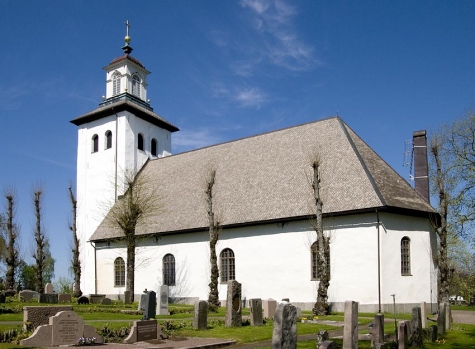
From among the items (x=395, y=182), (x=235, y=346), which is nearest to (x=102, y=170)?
(x=395, y=182)

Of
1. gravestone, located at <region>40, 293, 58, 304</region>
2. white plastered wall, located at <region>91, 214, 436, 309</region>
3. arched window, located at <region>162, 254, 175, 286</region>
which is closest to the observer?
white plastered wall, located at <region>91, 214, 436, 309</region>

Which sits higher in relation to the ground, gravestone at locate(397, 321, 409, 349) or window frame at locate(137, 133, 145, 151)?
window frame at locate(137, 133, 145, 151)

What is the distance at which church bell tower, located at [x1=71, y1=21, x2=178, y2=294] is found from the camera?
38625 mm

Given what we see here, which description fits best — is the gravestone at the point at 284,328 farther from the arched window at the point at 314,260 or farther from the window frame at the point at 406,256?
the window frame at the point at 406,256

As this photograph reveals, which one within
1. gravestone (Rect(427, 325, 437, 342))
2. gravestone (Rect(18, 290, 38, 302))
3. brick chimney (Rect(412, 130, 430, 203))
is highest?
brick chimney (Rect(412, 130, 430, 203))

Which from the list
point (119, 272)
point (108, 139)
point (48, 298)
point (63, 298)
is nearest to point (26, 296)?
point (48, 298)

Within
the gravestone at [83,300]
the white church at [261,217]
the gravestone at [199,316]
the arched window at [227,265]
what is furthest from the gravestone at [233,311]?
the gravestone at [83,300]

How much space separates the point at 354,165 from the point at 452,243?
26.5ft

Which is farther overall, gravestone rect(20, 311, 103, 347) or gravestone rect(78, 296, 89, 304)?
gravestone rect(78, 296, 89, 304)

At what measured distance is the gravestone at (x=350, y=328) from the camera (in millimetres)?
11648

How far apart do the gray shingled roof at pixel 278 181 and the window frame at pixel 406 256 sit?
1586 millimetres

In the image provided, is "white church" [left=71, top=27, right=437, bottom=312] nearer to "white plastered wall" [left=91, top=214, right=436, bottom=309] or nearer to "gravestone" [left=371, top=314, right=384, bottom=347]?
"white plastered wall" [left=91, top=214, right=436, bottom=309]

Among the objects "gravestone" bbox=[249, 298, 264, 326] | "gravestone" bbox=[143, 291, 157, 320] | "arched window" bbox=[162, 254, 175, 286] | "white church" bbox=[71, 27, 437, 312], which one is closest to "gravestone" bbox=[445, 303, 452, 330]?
"white church" bbox=[71, 27, 437, 312]

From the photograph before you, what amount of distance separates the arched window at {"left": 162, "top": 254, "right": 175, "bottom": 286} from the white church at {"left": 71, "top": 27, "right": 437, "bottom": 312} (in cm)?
6
